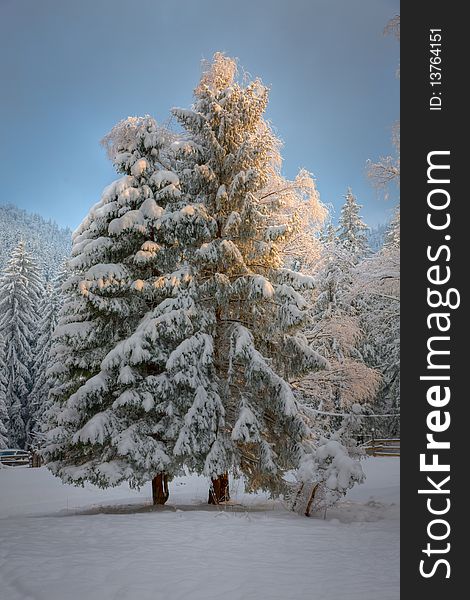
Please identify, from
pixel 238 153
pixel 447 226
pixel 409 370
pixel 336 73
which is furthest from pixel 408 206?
pixel 336 73

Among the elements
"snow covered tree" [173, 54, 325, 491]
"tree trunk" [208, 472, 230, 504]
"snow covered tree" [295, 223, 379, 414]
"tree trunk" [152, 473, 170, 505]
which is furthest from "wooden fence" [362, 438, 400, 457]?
"snow covered tree" [173, 54, 325, 491]

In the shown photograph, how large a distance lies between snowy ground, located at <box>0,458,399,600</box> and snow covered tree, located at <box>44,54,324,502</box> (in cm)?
142

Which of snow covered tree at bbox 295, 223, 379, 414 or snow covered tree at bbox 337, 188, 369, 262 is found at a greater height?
snow covered tree at bbox 337, 188, 369, 262

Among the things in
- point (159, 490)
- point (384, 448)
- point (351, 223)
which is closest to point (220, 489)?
point (159, 490)

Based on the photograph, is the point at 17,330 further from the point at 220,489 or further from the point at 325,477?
the point at 325,477

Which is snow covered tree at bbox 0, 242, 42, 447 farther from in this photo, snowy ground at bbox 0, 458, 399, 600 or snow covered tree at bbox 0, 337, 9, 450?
snowy ground at bbox 0, 458, 399, 600

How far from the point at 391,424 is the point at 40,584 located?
2860 cm

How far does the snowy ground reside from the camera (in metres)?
4.25

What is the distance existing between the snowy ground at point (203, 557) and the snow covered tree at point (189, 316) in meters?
1.42

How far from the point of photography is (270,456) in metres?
8.98

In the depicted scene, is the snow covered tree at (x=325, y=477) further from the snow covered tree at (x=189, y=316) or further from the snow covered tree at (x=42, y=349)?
the snow covered tree at (x=42, y=349)

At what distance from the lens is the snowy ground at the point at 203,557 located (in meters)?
4.25

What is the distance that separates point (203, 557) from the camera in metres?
5.37

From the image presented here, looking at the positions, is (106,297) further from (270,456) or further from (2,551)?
(2,551)
